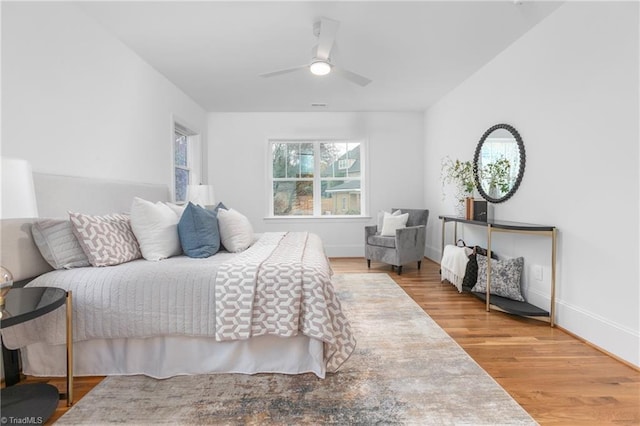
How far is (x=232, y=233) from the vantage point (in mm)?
2604

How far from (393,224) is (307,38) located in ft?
9.10

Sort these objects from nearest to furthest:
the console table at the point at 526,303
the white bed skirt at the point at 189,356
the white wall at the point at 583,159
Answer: the white bed skirt at the point at 189,356 → the white wall at the point at 583,159 → the console table at the point at 526,303

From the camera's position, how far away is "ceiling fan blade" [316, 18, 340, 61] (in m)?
2.49

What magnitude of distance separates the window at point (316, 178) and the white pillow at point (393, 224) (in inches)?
42.7

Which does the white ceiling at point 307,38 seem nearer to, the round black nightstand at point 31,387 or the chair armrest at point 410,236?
the chair armrest at point 410,236

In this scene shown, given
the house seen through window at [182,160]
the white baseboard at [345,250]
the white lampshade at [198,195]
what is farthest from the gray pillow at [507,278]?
the house seen through window at [182,160]

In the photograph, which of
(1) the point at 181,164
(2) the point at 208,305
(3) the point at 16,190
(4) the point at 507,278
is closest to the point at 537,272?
(4) the point at 507,278

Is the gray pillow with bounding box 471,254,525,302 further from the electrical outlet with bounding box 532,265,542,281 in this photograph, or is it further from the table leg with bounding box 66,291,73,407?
the table leg with bounding box 66,291,73,407

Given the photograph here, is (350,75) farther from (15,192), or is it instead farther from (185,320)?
(15,192)

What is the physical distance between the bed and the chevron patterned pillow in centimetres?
12

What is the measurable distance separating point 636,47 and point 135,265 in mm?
3384

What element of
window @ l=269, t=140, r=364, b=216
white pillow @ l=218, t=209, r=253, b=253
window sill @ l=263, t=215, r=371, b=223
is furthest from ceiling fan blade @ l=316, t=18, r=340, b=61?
window sill @ l=263, t=215, r=371, b=223

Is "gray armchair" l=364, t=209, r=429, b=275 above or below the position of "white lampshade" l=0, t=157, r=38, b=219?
below

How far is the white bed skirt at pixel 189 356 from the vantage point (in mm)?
1903
